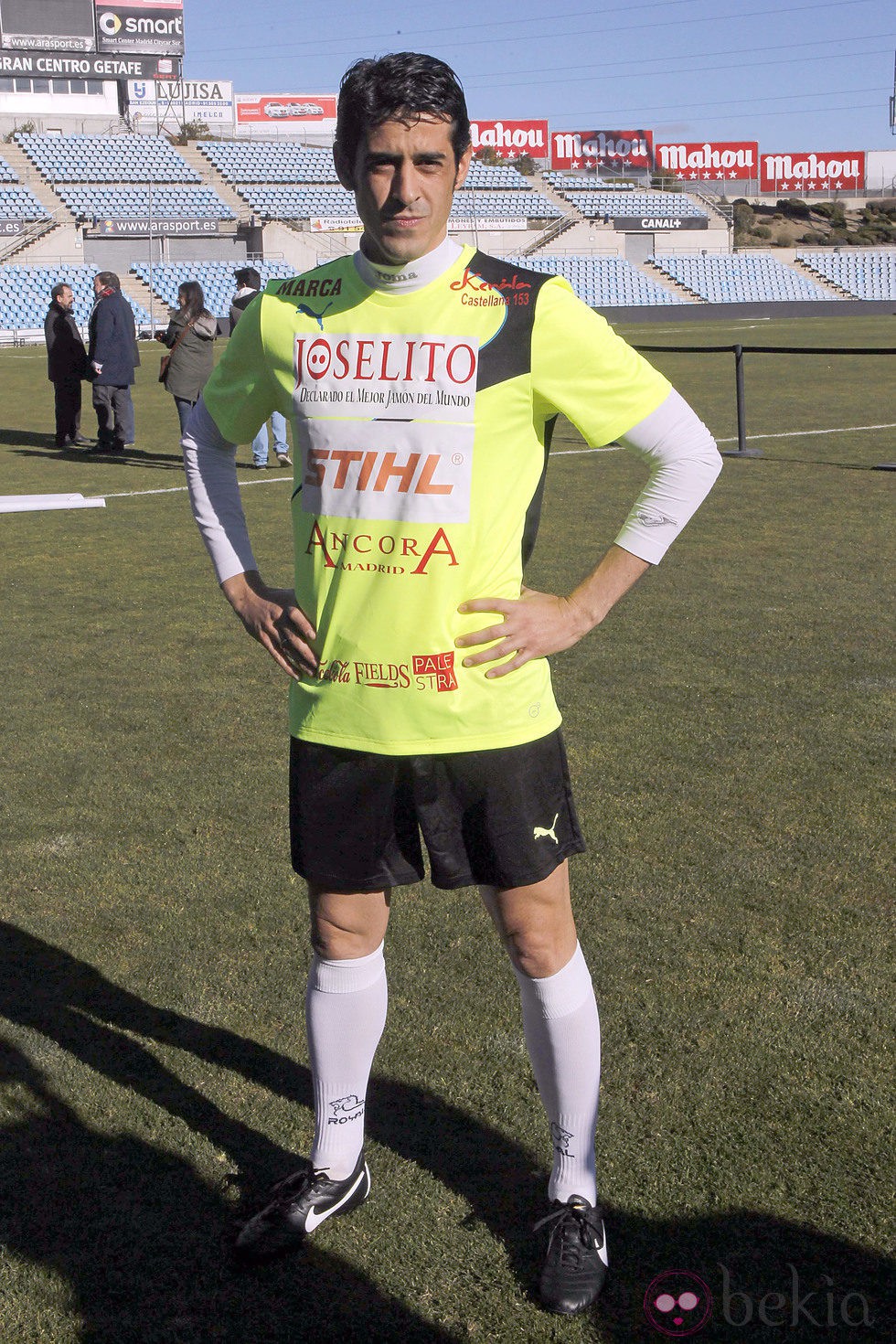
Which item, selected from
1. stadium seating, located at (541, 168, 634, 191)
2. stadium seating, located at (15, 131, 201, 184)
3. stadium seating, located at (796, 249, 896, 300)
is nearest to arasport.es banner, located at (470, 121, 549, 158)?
stadium seating, located at (541, 168, 634, 191)

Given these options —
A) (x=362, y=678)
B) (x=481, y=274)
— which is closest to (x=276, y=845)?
(x=362, y=678)

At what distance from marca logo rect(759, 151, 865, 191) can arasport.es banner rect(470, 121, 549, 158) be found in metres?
17.7

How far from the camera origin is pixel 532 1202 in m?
2.60

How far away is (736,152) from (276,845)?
294 feet

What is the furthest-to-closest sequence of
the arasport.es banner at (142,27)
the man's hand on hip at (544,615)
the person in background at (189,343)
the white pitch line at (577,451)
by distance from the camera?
1. the arasport.es banner at (142,27)
2. the person in background at (189,343)
3. the white pitch line at (577,451)
4. the man's hand on hip at (544,615)

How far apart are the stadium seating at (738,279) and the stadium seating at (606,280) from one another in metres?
1.74

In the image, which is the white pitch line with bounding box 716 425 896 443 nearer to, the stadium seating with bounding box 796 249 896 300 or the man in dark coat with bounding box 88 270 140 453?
the man in dark coat with bounding box 88 270 140 453

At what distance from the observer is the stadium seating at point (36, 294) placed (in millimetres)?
38375

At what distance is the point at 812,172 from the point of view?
287 feet

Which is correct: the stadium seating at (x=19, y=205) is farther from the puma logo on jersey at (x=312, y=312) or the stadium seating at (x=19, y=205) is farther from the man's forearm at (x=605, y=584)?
the man's forearm at (x=605, y=584)

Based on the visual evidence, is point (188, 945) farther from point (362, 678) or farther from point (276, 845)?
point (362, 678)

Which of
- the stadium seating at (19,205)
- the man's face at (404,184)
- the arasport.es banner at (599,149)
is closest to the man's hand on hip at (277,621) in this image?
the man's face at (404,184)

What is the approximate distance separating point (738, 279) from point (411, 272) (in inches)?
2299

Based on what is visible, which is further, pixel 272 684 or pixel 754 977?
pixel 272 684
